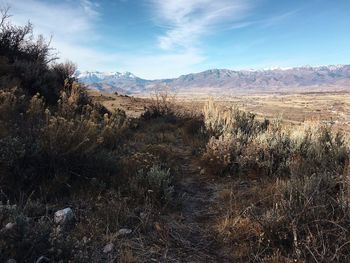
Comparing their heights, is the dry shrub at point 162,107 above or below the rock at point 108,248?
above

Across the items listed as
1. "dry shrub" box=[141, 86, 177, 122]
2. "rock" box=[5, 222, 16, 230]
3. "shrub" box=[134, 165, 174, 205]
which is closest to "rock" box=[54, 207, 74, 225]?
"rock" box=[5, 222, 16, 230]

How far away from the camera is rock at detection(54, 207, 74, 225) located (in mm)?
3756

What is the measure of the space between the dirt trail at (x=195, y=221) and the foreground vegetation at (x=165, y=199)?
2 centimetres

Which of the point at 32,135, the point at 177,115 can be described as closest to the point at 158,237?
the point at 32,135

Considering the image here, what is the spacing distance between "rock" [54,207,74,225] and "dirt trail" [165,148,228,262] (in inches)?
42.5

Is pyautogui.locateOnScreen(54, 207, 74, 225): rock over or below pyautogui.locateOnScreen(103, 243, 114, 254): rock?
over

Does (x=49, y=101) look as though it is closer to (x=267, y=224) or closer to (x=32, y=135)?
(x=32, y=135)

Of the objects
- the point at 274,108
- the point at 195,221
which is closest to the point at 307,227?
the point at 195,221

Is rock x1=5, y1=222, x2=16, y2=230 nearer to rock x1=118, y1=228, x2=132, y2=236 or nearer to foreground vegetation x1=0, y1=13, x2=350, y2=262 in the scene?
foreground vegetation x1=0, y1=13, x2=350, y2=262

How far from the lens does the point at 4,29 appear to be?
12.6 metres

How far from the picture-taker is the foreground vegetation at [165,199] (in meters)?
3.44

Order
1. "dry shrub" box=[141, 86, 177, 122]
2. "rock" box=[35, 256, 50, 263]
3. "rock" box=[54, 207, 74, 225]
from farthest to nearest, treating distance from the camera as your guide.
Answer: "dry shrub" box=[141, 86, 177, 122] → "rock" box=[54, 207, 74, 225] → "rock" box=[35, 256, 50, 263]

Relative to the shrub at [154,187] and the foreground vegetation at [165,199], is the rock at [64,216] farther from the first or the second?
the shrub at [154,187]

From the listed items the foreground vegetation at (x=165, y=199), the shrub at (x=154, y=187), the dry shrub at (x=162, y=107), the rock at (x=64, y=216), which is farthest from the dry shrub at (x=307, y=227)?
the dry shrub at (x=162, y=107)
